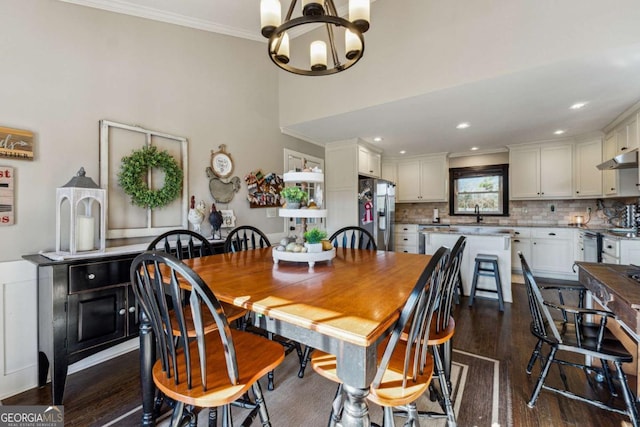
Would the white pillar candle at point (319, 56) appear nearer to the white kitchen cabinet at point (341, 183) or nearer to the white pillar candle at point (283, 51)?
the white pillar candle at point (283, 51)

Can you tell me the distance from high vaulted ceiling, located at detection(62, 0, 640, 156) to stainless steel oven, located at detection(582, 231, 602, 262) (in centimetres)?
150

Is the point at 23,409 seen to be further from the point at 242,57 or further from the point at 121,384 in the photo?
the point at 242,57

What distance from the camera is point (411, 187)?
6.05 m

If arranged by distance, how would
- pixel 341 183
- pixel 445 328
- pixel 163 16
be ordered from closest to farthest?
pixel 445 328, pixel 163 16, pixel 341 183

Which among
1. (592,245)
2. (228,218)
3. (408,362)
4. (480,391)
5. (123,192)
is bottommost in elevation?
(480,391)

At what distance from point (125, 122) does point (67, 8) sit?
0.84 m

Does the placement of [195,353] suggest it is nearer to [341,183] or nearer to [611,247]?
[341,183]

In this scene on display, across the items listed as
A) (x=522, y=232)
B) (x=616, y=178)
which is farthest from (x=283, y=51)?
(x=522, y=232)

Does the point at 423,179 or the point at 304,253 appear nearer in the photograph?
the point at 304,253

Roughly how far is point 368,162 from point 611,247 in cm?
323

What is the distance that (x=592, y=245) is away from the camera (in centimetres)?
382

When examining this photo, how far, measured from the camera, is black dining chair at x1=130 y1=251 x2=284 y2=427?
0.97 m

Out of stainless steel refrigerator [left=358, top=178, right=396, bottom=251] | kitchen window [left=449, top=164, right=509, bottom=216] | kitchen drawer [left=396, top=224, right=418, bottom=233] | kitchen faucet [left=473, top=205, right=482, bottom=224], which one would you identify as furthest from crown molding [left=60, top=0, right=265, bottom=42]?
kitchen faucet [left=473, top=205, right=482, bottom=224]

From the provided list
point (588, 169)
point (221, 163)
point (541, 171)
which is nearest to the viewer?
point (221, 163)
